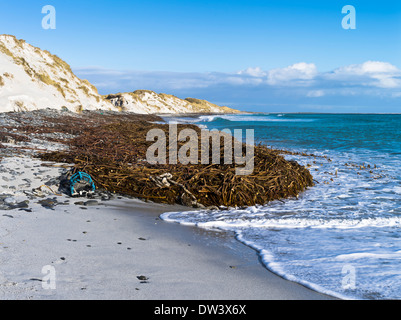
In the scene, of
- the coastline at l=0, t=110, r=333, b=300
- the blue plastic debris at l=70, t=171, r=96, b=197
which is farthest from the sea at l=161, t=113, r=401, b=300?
the blue plastic debris at l=70, t=171, r=96, b=197

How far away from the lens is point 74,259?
2.92 m

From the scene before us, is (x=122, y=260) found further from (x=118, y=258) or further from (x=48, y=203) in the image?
(x=48, y=203)

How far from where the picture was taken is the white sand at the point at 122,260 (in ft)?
7.98

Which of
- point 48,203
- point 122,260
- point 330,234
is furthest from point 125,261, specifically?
point 330,234

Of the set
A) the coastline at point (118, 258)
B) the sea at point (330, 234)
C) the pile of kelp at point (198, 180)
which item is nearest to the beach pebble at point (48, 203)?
the coastline at point (118, 258)

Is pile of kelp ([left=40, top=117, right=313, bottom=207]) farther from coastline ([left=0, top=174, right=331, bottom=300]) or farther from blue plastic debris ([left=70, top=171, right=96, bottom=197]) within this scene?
coastline ([left=0, top=174, right=331, bottom=300])

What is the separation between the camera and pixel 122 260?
9.86 ft

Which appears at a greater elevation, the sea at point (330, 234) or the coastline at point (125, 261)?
the coastline at point (125, 261)

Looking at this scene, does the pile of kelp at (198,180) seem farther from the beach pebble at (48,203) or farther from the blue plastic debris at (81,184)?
the beach pebble at (48,203)

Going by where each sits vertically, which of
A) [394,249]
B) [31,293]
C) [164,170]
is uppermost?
[164,170]

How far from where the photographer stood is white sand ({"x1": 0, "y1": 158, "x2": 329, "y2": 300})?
243 cm

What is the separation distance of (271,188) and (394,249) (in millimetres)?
2496
